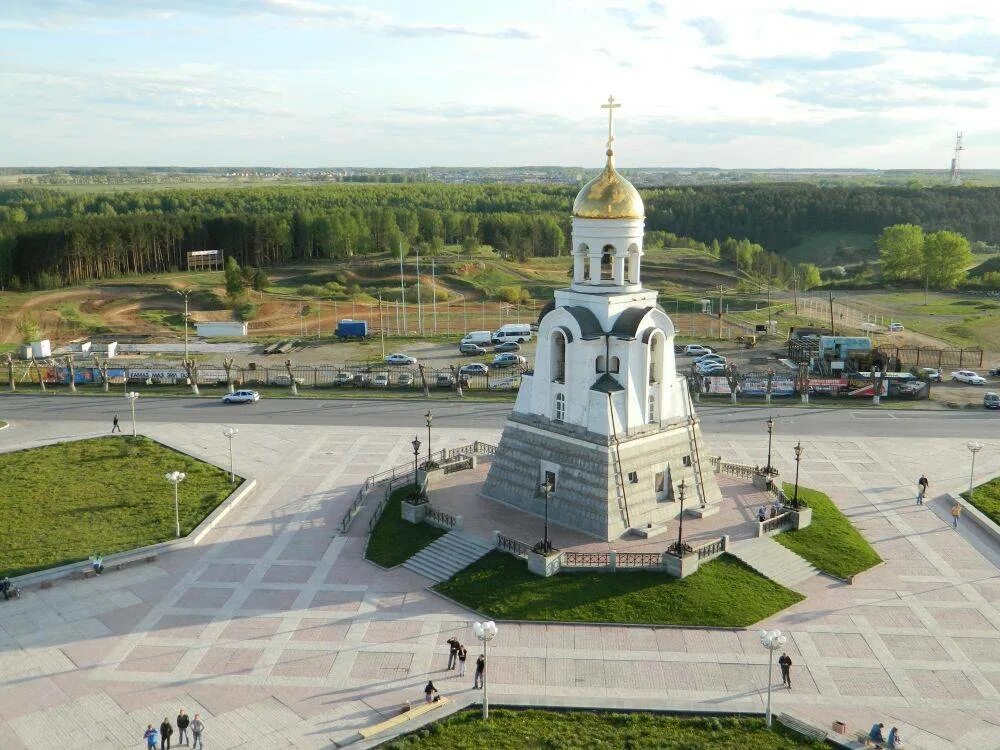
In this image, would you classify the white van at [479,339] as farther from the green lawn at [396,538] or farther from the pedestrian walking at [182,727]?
the pedestrian walking at [182,727]

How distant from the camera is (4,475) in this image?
142 ft

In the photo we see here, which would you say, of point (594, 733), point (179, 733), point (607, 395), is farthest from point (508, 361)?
point (179, 733)

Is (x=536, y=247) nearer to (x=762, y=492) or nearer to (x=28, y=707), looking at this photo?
(x=762, y=492)

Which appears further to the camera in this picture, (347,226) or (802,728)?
(347,226)

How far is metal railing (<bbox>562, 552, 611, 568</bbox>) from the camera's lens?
104 ft

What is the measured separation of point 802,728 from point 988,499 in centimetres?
2258

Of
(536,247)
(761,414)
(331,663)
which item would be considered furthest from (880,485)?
(536,247)

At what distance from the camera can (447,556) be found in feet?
110

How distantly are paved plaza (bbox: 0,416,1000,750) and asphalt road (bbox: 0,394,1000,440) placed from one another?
15939 millimetres

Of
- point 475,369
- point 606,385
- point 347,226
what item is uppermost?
point 347,226

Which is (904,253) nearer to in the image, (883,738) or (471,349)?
(471,349)

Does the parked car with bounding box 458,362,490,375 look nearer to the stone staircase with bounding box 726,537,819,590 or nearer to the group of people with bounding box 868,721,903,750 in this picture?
the stone staircase with bounding box 726,537,819,590

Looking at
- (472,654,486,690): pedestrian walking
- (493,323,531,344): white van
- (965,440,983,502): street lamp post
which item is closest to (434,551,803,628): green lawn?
(472,654,486,690): pedestrian walking

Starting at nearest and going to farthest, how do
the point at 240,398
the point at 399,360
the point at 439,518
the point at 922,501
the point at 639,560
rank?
1. the point at 639,560
2. the point at 439,518
3. the point at 922,501
4. the point at 240,398
5. the point at 399,360
